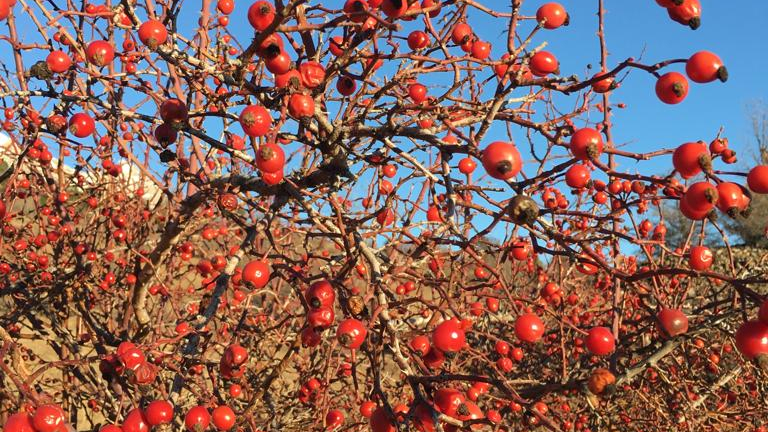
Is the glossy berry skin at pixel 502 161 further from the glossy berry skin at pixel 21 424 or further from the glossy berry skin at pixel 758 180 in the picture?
the glossy berry skin at pixel 21 424

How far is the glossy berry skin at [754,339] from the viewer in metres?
1.27

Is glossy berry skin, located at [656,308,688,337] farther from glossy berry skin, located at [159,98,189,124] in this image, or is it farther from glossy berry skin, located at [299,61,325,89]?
glossy berry skin, located at [159,98,189,124]

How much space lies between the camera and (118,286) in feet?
13.9

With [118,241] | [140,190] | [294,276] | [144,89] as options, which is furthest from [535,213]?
[140,190]

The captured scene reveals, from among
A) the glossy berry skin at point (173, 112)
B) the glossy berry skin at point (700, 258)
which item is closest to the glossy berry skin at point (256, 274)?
Answer: the glossy berry skin at point (173, 112)

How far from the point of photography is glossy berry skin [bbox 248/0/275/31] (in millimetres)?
1587

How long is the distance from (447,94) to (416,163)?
0.27 metres

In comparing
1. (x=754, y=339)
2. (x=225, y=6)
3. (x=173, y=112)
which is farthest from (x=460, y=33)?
(x=225, y=6)

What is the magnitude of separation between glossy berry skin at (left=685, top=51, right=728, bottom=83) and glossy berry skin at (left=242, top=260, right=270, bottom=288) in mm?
1411

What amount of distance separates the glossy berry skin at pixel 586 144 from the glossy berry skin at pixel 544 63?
1.55 ft

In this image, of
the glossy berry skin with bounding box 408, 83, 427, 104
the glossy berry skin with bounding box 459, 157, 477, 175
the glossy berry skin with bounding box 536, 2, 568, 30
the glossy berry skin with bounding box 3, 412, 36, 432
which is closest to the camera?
the glossy berry skin with bounding box 3, 412, 36, 432

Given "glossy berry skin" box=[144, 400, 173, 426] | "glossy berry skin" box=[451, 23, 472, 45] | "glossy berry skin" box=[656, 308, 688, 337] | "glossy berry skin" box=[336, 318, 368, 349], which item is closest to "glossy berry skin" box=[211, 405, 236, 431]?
"glossy berry skin" box=[144, 400, 173, 426]

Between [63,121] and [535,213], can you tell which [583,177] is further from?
[63,121]

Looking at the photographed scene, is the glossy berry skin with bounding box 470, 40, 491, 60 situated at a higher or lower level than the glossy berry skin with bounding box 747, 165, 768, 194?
higher
